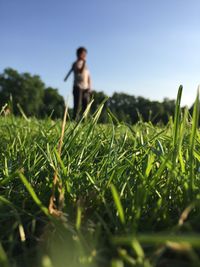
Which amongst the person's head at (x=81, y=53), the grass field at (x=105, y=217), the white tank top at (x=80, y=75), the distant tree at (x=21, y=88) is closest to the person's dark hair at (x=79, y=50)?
the person's head at (x=81, y=53)

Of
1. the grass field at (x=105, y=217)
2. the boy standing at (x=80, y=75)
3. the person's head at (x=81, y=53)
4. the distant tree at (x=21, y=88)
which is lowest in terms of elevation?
the grass field at (x=105, y=217)

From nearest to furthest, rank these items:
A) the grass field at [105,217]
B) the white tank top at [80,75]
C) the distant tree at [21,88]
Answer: the grass field at [105,217], the white tank top at [80,75], the distant tree at [21,88]

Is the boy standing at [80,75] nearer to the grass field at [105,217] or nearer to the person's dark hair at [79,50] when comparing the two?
the person's dark hair at [79,50]

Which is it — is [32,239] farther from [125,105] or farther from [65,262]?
[125,105]

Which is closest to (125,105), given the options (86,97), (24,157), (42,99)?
(42,99)

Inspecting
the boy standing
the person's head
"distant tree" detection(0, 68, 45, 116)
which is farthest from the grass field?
"distant tree" detection(0, 68, 45, 116)

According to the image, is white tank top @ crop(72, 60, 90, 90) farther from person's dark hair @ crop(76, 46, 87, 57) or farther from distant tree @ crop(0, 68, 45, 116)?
distant tree @ crop(0, 68, 45, 116)

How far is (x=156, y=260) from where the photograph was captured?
0.54 m

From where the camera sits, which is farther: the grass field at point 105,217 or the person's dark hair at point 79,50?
the person's dark hair at point 79,50

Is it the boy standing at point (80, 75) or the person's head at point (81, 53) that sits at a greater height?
the person's head at point (81, 53)

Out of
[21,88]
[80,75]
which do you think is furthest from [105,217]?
[21,88]

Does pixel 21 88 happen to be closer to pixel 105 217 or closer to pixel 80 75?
pixel 80 75

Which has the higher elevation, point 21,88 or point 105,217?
point 21,88

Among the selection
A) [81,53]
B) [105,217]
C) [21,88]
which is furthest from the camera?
[21,88]
